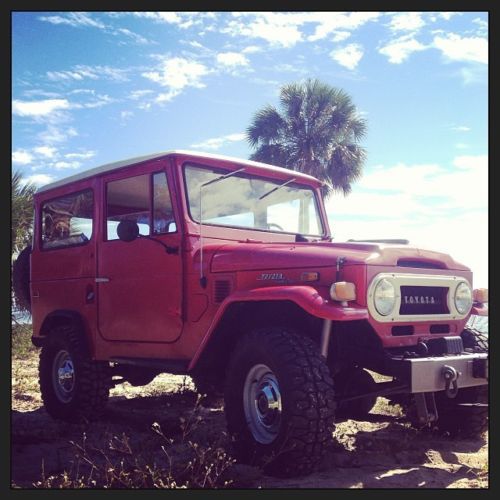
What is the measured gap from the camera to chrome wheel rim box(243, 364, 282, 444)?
4227 millimetres

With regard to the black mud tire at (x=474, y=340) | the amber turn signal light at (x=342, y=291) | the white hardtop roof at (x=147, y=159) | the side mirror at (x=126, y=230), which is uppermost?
the white hardtop roof at (x=147, y=159)

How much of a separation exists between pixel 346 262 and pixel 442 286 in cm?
94

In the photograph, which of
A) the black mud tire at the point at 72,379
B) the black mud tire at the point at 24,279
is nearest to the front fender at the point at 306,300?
the black mud tire at the point at 72,379

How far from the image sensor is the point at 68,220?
673 centimetres

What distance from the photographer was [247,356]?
4340 mm

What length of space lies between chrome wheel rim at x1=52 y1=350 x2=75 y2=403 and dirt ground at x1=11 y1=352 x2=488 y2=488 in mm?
336

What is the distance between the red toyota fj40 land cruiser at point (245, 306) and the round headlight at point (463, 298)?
0.01 m

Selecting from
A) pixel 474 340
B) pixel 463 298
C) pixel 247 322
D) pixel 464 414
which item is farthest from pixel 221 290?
pixel 464 414

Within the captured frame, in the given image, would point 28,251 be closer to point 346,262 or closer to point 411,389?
point 346,262

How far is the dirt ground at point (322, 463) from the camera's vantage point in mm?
4137

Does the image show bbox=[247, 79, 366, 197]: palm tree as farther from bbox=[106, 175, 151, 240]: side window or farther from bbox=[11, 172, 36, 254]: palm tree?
bbox=[106, 175, 151, 240]: side window

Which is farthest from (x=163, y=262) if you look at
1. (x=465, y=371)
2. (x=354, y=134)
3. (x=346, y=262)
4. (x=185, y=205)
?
(x=354, y=134)

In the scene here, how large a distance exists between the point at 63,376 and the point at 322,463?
3.24 meters

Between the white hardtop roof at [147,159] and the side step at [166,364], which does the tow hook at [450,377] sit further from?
the white hardtop roof at [147,159]
